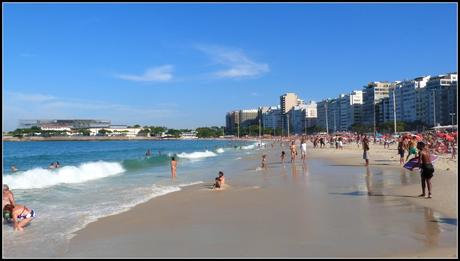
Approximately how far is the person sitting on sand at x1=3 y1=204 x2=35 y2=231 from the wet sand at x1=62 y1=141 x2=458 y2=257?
56.4 inches

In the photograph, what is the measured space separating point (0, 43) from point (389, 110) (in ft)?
512

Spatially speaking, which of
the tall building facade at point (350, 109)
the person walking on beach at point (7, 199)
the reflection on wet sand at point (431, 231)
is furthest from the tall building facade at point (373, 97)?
the person walking on beach at point (7, 199)

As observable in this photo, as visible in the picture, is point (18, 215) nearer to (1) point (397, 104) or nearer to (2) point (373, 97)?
(1) point (397, 104)

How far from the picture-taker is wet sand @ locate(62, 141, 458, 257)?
6668 millimetres

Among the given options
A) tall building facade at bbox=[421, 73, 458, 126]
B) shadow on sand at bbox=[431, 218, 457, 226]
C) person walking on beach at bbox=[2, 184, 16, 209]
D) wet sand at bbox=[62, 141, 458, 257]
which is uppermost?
tall building facade at bbox=[421, 73, 458, 126]

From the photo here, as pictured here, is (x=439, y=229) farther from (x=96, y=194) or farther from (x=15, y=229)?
(x=96, y=194)

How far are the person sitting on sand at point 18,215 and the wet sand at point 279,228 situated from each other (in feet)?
4.70

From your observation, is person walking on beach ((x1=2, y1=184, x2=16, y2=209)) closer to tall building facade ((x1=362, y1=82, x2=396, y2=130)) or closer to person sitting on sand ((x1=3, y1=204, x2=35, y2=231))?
person sitting on sand ((x1=3, y1=204, x2=35, y2=231))

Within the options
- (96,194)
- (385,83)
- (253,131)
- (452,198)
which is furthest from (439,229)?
(253,131)

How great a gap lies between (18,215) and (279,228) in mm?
5475

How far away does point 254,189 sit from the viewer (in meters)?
14.6

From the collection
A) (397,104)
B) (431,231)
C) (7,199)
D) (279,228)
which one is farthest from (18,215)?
(397,104)

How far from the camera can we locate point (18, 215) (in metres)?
9.54

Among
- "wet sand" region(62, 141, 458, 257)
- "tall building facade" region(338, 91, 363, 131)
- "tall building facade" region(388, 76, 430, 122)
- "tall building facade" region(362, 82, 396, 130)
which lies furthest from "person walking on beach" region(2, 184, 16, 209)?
"tall building facade" region(338, 91, 363, 131)
